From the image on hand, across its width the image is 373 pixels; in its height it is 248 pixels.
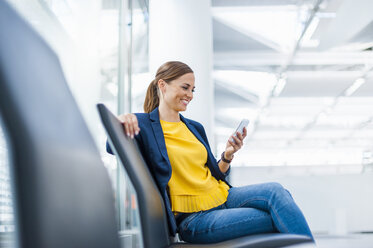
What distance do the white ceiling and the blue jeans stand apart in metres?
3.87

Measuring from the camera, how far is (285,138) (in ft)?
44.2

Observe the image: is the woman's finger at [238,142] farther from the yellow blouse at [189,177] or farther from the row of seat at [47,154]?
the row of seat at [47,154]

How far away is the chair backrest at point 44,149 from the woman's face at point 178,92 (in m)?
1.12

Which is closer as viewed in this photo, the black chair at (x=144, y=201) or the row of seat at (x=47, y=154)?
the row of seat at (x=47, y=154)

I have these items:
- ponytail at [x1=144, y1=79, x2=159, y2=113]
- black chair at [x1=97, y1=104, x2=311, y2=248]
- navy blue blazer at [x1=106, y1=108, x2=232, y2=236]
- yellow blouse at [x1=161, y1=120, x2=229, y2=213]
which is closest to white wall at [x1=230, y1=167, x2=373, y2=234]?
ponytail at [x1=144, y1=79, x2=159, y2=113]

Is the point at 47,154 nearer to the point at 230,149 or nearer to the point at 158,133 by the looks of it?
the point at 158,133

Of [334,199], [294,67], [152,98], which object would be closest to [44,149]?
[152,98]

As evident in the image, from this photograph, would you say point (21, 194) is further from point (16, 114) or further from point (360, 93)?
point (360, 93)

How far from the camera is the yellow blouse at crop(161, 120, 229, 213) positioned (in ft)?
5.36

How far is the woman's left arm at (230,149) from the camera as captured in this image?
5.97 ft

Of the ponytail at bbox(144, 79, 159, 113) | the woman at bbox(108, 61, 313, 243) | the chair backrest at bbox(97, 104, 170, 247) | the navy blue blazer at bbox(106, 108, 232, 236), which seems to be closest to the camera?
the chair backrest at bbox(97, 104, 170, 247)

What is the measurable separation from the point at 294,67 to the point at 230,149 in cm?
596

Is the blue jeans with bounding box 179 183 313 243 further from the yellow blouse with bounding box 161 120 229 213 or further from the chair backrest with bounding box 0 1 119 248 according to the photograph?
the chair backrest with bounding box 0 1 119 248

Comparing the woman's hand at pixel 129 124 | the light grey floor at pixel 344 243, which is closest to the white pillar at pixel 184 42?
the woman's hand at pixel 129 124
